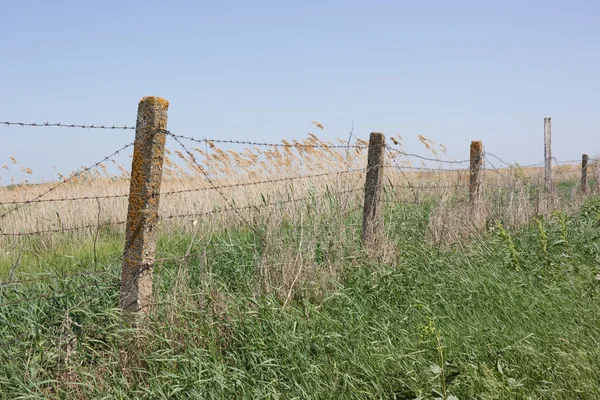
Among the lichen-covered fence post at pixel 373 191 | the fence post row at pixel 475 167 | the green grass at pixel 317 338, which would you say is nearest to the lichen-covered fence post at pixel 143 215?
the green grass at pixel 317 338

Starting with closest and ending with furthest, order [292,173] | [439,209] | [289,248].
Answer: [289,248], [439,209], [292,173]

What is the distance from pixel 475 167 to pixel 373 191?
3.35 m

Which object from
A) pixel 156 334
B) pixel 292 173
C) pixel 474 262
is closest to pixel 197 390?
pixel 156 334

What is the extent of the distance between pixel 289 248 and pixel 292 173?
10.7ft

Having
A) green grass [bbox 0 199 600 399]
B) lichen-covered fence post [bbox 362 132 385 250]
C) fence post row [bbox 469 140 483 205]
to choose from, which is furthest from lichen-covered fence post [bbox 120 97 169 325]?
fence post row [bbox 469 140 483 205]

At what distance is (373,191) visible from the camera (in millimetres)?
6195

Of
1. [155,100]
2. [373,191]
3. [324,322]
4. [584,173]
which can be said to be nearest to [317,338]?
[324,322]

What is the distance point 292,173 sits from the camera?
791cm

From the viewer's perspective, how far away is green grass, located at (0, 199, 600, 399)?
11.3ft

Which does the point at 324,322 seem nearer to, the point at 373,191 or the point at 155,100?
the point at 155,100

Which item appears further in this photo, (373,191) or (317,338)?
(373,191)

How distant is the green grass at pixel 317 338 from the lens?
3.43m

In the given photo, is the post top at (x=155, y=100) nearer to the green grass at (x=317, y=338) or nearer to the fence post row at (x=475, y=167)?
the green grass at (x=317, y=338)

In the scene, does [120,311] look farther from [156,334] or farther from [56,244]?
[56,244]
